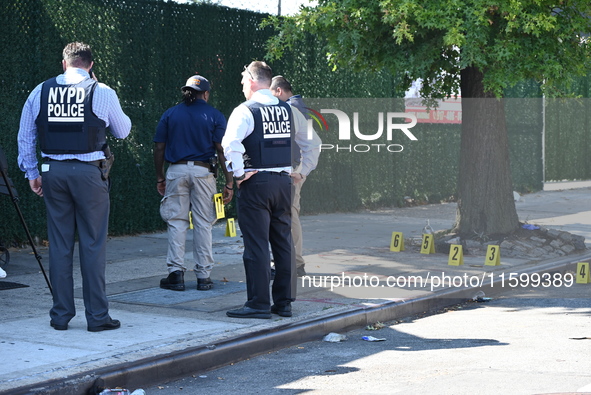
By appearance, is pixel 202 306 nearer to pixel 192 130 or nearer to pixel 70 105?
pixel 192 130

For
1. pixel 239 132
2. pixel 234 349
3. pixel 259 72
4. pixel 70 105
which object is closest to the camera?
pixel 234 349

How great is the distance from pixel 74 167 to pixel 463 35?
16.9ft

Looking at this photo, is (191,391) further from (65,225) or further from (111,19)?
(111,19)

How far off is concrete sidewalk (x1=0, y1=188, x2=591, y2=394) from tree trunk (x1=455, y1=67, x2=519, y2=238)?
0.84m

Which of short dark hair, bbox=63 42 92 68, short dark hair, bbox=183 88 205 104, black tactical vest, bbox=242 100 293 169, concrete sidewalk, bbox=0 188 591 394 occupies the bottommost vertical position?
concrete sidewalk, bbox=0 188 591 394

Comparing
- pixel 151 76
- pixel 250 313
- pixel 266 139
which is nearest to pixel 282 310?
pixel 250 313

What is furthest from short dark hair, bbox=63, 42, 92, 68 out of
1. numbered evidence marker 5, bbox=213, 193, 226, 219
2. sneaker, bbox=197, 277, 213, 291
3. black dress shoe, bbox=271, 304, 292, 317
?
sneaker, bbox=197, 277, 213, 291

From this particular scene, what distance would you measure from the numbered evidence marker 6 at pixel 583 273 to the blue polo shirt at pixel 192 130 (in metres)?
4.31

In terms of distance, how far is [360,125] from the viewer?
16688mm

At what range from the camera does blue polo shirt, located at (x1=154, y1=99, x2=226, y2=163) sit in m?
8.47

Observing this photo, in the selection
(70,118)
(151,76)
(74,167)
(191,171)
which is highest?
(151,76)

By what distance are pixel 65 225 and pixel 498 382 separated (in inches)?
131

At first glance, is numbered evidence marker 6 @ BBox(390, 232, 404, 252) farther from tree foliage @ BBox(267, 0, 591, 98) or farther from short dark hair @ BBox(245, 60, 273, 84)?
short dark hair @ BBox(245, 60, 273, 84)

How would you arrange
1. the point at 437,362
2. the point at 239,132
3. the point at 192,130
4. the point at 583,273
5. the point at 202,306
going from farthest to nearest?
the point at 583,273, the point at 192,130, the point at 202,306, the point at 239,132, the point at 437,362
